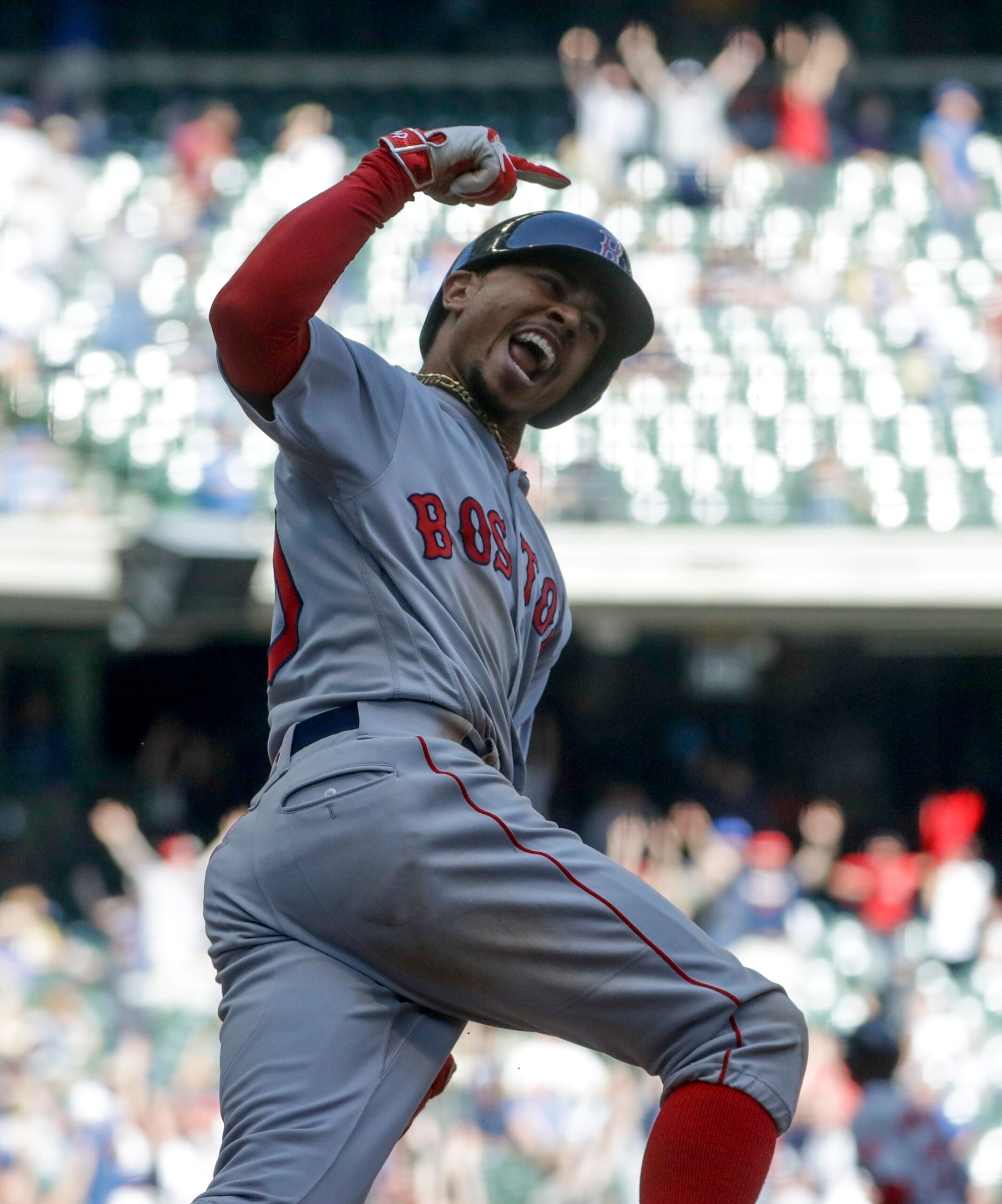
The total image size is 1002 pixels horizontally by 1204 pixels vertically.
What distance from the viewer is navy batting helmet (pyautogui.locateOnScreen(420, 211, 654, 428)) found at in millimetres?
2229

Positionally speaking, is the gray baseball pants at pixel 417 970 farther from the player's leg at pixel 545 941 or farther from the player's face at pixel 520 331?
the player's face at pixel 520 331

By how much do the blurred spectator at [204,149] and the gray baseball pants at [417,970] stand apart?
770 cm

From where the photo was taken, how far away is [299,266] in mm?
1894

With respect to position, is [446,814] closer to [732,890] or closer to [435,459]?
[435,459]

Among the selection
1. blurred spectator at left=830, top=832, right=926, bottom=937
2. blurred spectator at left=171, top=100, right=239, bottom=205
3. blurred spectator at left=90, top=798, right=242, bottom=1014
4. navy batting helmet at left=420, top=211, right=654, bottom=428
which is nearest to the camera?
navy batting helmet at left=420, top=211, right=654, bottom=428

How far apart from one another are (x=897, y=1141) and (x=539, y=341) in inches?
176

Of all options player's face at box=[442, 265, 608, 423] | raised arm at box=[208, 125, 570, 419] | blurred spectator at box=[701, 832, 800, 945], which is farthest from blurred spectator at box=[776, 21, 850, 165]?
raised arm at box=[208, 125, 570, 419]

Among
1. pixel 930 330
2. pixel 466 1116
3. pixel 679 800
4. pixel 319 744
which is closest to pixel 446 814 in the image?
pixel 319 744

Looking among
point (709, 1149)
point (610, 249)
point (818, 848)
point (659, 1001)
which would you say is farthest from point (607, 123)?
point (709, 1149)

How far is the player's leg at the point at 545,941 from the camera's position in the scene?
73.4 inches

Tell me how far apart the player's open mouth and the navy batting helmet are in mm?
98

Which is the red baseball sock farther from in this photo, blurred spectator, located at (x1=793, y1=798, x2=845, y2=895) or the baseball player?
blurred spectator, located at (x1=793, y1=798, x2=845, y2=895)

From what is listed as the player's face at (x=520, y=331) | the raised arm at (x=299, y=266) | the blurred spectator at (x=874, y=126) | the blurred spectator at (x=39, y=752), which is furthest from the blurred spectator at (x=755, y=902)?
the raised arm at (x=299, y=266)

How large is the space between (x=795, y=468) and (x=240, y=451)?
2.73 meters
